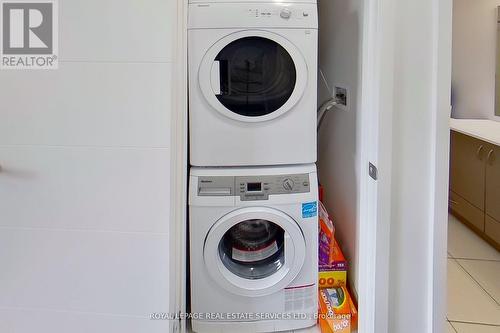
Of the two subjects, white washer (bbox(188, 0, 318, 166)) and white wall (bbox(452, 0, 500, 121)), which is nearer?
white washer (bbox(188, 0, 318, 166))

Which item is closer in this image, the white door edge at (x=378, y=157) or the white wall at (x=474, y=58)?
the white door edge at (x=378, y=157)

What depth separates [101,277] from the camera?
1.71 meters

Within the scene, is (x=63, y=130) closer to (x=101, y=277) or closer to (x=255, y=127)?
(x=101, y=277)

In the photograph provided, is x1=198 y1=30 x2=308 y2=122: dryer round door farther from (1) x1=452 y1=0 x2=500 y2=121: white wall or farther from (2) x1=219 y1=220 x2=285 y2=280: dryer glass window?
(1) x1=452 y1=0 x2=500 y2=121: white wall

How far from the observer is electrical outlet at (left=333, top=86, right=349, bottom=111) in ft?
6.33

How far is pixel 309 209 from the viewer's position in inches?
67.5

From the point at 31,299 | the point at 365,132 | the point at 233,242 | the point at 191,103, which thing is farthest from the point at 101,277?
the point at 365,132

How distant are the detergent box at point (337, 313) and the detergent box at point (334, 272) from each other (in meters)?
0.07

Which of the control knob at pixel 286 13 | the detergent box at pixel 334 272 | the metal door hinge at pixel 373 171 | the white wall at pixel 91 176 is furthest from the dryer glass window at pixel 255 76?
the detergent box at pixel 334 272

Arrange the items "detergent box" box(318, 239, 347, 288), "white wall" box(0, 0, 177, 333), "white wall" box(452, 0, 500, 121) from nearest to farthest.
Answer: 1. "white wall" box(0, 0, 177, 333)
2. "detergent box" box(318, 239, 347, 288)
3. "white wall" box(452, 0, 500, 121)

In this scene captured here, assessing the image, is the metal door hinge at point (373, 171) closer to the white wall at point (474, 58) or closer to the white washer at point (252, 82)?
the white washer at point (252, 82)

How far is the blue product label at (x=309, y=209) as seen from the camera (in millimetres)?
1708

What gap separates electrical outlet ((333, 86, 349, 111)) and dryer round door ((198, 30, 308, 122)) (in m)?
0.35

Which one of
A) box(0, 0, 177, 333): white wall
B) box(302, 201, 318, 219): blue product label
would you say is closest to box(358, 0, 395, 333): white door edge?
box(302, 201, 318, 219): blue product label
